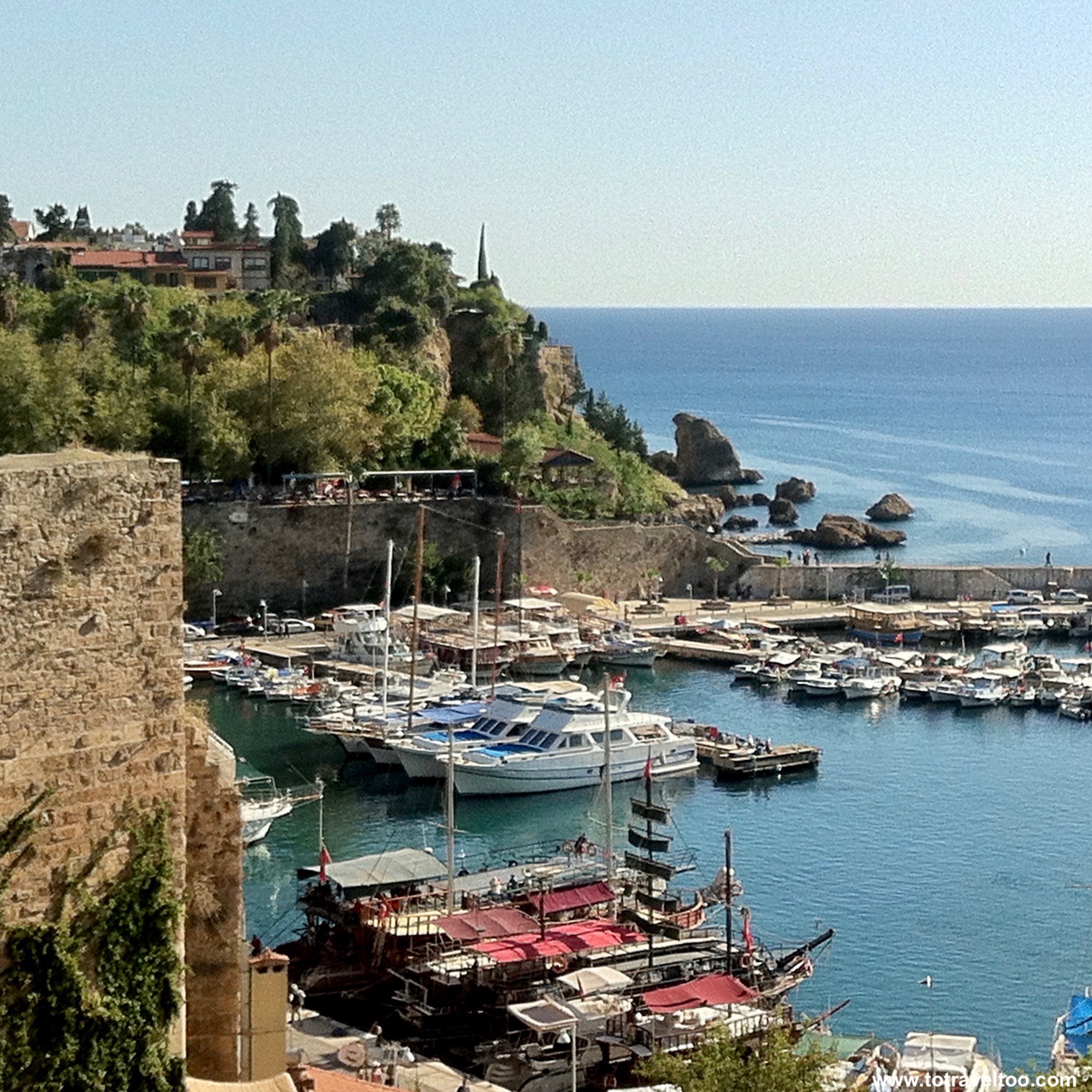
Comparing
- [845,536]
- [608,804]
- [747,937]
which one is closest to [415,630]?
[608,804]

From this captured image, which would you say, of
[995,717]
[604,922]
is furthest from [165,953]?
[995,717]

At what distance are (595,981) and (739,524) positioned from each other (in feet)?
222

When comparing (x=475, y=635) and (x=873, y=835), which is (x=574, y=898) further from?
(x=475, y=635)

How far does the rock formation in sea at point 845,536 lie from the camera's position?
87.2 metres

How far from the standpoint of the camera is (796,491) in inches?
4215

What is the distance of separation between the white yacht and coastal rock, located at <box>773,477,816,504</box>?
58.0m

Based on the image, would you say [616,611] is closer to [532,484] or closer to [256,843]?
[532,484]

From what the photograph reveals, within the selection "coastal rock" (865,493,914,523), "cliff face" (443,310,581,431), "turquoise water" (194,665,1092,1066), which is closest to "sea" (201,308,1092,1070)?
"turquoise water" (194,665,1092,1066)

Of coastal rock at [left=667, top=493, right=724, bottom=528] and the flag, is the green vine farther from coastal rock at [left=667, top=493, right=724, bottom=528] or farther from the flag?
coastal rock at [left=667, top=493, right=724, bottom=528]

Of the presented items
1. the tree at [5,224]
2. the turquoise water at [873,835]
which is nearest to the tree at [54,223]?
A: the tree at [5,224]

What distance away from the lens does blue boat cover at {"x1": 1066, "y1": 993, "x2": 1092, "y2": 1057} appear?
29.2 m

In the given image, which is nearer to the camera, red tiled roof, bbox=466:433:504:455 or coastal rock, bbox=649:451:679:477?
red tiled roof, bbox=466:433:504:455

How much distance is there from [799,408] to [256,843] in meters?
148

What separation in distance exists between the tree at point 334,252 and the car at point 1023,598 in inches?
1330
